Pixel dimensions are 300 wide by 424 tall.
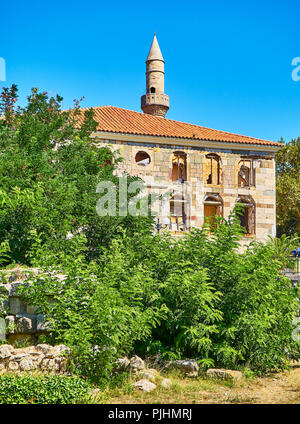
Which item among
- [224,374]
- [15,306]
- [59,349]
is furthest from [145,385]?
[15,306]

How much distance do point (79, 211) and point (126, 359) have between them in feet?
16.2

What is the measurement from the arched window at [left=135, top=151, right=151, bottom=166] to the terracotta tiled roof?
1.19 m

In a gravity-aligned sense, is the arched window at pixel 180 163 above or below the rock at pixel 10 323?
above

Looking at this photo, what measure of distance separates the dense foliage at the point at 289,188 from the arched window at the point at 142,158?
14.3m

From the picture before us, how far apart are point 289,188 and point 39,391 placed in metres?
31.8

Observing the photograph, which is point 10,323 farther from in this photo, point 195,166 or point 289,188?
point 289,188

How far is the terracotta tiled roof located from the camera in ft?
81.3

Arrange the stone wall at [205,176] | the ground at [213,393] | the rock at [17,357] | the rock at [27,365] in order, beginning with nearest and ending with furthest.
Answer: the ground at [213,393]
the rock at [27,365]
the rock at [17,357]
the stone wall at [205,176]

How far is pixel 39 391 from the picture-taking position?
6.88 meters

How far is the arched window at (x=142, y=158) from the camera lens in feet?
81.8

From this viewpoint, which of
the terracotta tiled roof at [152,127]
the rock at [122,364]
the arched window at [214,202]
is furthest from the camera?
the arched window at [214,202]

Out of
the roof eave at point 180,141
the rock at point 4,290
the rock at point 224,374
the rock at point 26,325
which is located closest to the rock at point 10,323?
the rock at point 26,325

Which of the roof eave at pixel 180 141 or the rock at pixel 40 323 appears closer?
the rock at pixel 40 323

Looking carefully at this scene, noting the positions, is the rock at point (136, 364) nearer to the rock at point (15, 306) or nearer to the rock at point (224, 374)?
the rock at point (224, 374)
